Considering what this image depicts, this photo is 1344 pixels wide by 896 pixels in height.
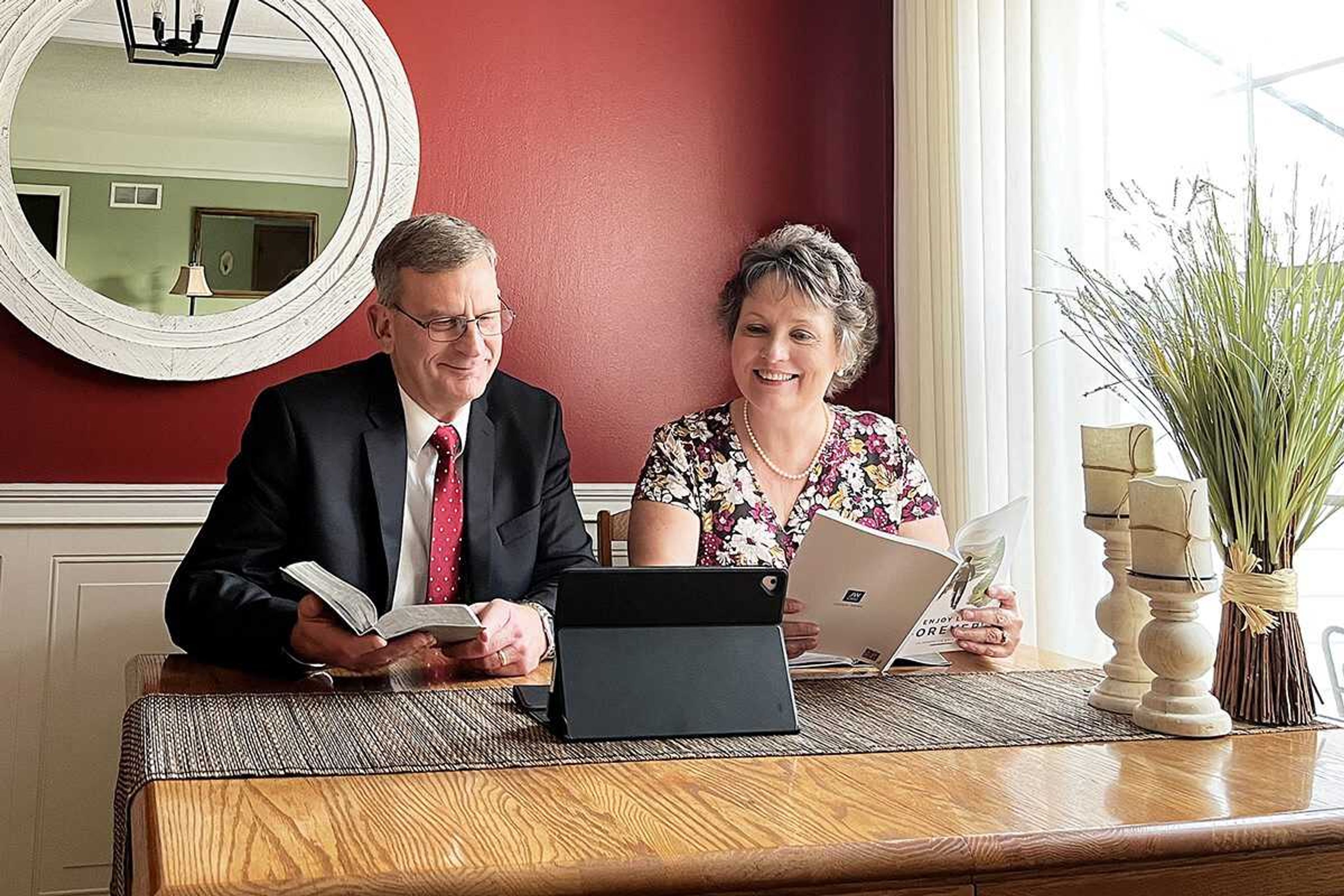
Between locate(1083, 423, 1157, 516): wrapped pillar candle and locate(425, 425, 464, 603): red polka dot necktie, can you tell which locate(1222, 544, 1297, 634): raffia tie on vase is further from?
locate(425, 425, 464, 603): red polka dot necktie

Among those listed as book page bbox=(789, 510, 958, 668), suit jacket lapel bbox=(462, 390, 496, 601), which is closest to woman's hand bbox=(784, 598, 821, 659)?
book page bbox=(789, 510, 958, 668)

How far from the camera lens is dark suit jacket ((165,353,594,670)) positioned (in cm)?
193

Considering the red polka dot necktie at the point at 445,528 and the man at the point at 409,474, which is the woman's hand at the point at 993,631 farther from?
the red polka dot necktie at the point at 445,528

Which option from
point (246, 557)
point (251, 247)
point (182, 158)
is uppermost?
point (182, 158)

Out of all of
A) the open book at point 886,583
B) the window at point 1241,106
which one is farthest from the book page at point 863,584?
the window at point 1241,106

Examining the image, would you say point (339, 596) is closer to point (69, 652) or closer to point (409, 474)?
point (409, 474)

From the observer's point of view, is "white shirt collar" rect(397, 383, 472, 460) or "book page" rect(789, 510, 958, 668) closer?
"book page" rect(789, 510, 958, 668)

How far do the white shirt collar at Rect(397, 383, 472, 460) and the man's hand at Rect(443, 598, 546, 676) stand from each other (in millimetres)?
406

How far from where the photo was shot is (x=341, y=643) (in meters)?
1.67

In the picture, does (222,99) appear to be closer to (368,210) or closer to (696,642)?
(368,210)

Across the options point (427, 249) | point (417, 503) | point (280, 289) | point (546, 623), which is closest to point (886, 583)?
point (546, 623)

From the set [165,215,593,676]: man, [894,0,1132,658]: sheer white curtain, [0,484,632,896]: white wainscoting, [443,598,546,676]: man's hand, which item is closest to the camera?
[443,598,546,676]: man's hand

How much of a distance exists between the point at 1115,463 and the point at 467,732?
0.84 metres

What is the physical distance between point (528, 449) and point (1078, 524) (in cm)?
112
